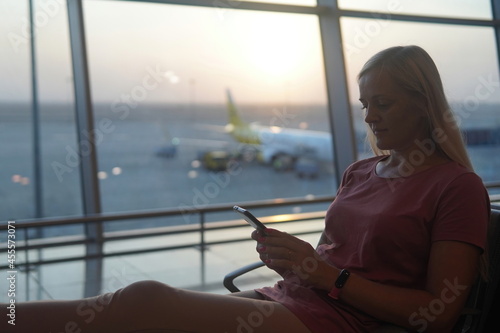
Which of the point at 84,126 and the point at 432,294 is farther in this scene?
the point at 84,126

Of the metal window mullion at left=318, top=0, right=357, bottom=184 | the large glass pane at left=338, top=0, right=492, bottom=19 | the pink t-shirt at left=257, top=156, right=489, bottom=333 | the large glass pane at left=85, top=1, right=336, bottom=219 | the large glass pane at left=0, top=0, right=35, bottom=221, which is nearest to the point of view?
the pink t-shirt at left=257, top=156, right=489, bottom=333

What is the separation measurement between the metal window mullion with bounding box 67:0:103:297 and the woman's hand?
154 inches

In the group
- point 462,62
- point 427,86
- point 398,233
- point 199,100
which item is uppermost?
point 462,62

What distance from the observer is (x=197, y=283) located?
4.16 meters

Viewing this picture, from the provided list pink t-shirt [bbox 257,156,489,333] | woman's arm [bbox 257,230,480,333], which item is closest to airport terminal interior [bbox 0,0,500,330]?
pink t-shirt [bbox 257,156,489,333]

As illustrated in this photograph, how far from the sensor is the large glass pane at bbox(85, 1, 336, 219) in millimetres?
5668

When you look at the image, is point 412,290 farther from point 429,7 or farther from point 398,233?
point 429,7

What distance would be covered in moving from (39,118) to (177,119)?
4.60 feet

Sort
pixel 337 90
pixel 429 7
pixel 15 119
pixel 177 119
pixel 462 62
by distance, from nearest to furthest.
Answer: pixel 15 119
pixel 177 119
pixel 337 90
pixel 429 7
pixel 462 62

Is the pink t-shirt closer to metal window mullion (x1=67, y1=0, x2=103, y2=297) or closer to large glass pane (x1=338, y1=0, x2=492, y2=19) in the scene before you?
metal window mullion (x1=67, y1=0, x2=103, y2=297)

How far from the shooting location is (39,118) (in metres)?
5.51

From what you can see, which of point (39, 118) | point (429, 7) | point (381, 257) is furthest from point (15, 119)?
point (429, 7)

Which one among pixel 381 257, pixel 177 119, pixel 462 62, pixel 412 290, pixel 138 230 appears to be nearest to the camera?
pixel 412 290

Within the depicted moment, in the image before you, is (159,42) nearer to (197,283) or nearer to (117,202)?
(117,202)
